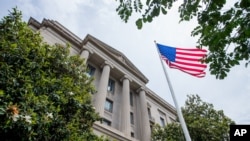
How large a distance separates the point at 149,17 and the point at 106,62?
21349mm

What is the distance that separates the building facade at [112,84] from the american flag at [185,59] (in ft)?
31.5

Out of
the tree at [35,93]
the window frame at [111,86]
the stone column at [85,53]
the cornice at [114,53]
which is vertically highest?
the cornice at [114,53]

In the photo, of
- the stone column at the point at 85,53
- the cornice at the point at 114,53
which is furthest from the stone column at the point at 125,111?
the stone column at the point at 85,53

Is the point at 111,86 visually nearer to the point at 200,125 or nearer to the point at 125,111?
the point at 125,111

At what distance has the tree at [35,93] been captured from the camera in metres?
6.19

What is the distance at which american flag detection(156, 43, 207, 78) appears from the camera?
435 inches

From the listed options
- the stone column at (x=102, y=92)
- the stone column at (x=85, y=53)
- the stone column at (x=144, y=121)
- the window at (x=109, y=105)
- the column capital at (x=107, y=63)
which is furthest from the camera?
the column capital at (x=107, y=63)

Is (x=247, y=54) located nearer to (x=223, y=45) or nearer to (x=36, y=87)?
(x=223, y=45)

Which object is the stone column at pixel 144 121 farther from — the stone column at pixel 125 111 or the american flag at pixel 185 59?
the american flag at pixel 185 59

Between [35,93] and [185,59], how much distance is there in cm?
779

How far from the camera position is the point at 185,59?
38.2ft

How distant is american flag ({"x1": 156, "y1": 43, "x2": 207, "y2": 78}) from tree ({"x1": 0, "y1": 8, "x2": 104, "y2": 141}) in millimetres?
Answer: 4806

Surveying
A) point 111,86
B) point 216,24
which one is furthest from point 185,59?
point 111,86

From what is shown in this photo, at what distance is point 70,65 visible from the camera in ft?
37.0
